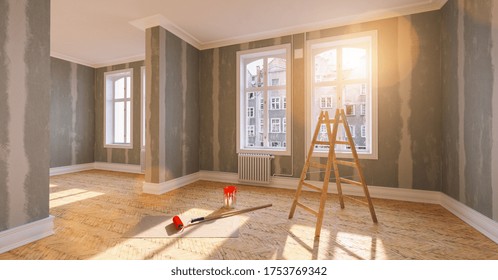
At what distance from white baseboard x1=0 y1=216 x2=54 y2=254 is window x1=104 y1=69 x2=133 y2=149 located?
4189mm

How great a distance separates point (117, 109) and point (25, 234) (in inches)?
200

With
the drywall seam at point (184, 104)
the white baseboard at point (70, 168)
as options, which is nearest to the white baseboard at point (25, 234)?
the drywall seam at point (184, 104)

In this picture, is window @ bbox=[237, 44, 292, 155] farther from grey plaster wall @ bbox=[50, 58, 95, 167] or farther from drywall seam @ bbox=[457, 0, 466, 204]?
grey plaster wall @ bbox=[50, 58, 95, 167]

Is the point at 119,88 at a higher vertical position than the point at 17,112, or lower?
higher

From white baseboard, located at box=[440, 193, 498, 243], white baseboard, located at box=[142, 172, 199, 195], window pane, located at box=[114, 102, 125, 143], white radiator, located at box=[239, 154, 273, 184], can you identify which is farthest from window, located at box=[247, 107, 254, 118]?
window pane, located at box=[114, 102, 125, 143]

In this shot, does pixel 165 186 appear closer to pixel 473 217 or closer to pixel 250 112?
pixel 250 112

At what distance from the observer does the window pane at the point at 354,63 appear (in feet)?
13.3

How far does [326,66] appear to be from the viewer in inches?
170

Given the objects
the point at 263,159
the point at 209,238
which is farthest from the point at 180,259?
the point at 263,159

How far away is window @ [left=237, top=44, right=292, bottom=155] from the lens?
4555mm

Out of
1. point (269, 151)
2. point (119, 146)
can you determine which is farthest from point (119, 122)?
point (269, 151)

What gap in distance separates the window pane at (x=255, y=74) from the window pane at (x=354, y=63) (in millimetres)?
1637

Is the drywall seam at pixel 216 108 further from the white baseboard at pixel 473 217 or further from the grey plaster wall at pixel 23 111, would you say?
the white baseboard at pixel 473 217

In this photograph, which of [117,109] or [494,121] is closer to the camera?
[494,121]
